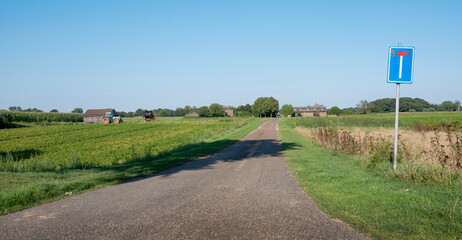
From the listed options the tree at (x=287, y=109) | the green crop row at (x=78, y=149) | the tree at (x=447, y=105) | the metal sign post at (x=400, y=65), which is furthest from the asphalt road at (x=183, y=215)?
the tree at (x=287, y=109)

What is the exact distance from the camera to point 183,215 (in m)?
5.33

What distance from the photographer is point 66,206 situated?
20.5 ft

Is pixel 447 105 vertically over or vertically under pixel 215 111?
over

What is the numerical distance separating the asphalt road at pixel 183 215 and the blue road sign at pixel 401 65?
4475mm

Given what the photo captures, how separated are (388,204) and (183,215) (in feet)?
13.8

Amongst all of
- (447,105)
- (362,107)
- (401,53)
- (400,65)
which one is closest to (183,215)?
(400,65)

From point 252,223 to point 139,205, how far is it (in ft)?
8.96

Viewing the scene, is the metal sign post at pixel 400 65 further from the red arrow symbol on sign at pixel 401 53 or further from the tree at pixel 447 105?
the tree at pixel 447 105

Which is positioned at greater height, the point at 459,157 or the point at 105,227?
the point at 459,157

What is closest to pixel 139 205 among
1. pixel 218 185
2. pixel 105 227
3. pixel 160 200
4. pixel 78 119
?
pixel 160 200

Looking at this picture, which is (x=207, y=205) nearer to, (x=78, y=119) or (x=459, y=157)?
(x=459, y=157)

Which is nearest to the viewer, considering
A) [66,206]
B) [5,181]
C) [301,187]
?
[66,206]

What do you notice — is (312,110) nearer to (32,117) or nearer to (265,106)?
(265,106)

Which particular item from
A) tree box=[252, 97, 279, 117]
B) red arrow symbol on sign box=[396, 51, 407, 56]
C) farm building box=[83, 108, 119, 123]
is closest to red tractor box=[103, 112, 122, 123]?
farm building box=[83, 108, 119, 123]
